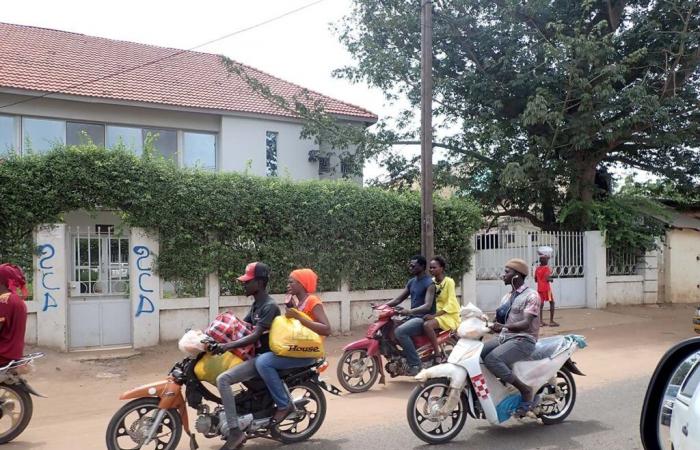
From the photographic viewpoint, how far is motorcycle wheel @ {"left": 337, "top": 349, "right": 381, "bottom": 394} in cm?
738

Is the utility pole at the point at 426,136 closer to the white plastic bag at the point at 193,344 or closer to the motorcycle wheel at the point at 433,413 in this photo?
the motorcycle wheel at the point at 433,413

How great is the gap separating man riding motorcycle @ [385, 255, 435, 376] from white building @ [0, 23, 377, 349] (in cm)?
434

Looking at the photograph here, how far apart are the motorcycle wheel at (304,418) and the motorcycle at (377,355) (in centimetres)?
201

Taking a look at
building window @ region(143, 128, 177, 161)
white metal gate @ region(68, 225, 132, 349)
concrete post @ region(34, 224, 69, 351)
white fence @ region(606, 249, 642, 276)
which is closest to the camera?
concrete post @ region(34, 224, 69, 351)

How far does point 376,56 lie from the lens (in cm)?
1521

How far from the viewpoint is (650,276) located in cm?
1641

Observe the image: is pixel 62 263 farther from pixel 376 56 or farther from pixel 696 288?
pixel 696 288

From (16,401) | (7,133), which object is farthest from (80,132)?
(16,401)

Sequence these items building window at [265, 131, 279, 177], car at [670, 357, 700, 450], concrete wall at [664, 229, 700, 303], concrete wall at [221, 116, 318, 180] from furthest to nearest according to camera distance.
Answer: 1. building window at [265, 131, 279, 177]
2. concrete wall at [664, 229, 700, 303]
3. concrete wall at [221, 116, 318, 180]
4. car at [670, 357, 700, 450]

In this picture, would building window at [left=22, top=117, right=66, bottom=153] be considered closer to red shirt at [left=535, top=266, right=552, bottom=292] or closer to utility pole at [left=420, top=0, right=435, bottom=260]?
utility pole at [left=420, top=0, right=435, bottom=260]

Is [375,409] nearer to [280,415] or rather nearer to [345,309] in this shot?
[280,415]

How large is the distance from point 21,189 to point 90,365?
292 centimetres

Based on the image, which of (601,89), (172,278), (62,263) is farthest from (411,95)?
(62,263)

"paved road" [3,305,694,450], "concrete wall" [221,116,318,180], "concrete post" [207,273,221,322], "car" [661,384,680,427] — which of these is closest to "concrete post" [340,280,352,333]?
"paved road" [3,305,694,450]
